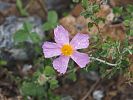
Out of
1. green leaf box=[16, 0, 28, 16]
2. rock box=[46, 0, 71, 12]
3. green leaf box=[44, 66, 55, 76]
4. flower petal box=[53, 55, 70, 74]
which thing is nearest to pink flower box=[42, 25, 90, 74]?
flower petal box=[53, 55, 70, 74]

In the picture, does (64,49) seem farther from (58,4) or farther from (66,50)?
(58,4)

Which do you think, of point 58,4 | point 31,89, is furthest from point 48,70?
point 58,4

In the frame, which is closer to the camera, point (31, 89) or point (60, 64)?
point (60, 64)

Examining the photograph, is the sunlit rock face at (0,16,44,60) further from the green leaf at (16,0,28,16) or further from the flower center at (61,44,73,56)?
the flower center at (61,44,73,56)

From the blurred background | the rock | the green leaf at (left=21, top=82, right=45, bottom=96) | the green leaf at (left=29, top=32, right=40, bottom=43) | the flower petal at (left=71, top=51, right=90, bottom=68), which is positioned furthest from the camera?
the rock

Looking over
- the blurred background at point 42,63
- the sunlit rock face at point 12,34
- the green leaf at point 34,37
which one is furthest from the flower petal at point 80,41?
the sunlit rock face at point 12,34

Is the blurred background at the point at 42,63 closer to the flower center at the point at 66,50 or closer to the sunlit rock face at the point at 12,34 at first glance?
the sunlit rock face at the point at 12,34
